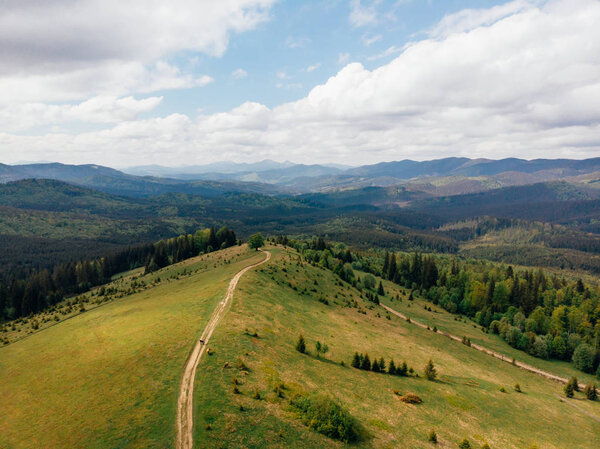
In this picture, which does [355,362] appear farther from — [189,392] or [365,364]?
[189,392]

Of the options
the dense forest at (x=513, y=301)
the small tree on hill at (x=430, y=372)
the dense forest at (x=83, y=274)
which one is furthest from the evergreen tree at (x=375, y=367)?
the dense forest at (x=83, y=274)

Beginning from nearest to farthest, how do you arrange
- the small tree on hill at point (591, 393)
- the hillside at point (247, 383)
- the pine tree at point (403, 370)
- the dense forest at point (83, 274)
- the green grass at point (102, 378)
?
the green grass at point (102, 378) → the hillside at point (247, 383) → the pine tree at point (403, 370) → the small tree on hill at point (591, 393) → the dense forest at point (83, 274)

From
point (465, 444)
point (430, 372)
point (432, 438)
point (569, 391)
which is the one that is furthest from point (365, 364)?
point (569, 391)

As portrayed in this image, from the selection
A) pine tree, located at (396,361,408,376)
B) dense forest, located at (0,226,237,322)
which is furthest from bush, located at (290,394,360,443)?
dense forest, located at (0,226,237,322)

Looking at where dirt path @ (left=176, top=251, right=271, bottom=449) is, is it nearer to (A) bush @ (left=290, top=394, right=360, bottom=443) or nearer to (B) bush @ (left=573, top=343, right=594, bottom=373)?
(A) bush @ (left=290, top=394, right=360, bottom=443)

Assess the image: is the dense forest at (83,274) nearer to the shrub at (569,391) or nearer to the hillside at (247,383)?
the hillside at (247,383)

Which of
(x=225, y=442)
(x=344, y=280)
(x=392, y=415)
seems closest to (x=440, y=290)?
(x=344, y=280)
